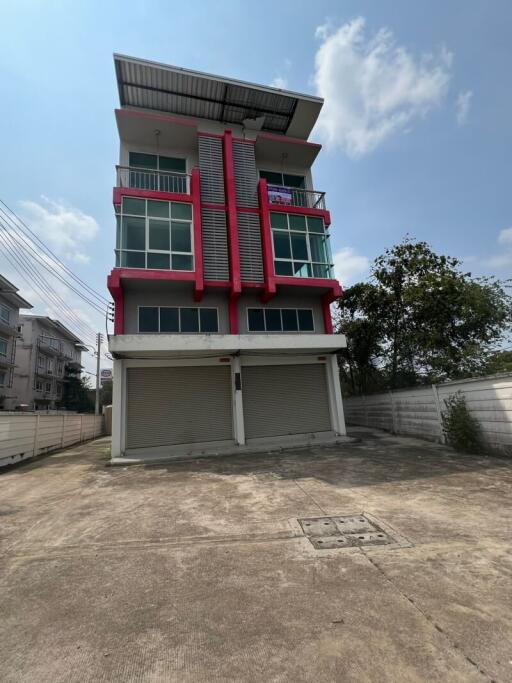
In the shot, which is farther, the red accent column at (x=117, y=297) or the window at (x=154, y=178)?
the window at (x=154, y=178)

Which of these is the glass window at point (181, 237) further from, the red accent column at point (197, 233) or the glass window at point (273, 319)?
the glass window at point (273, 319)

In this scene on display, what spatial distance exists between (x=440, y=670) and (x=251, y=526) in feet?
9.26

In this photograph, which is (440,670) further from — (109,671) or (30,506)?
(30,506)

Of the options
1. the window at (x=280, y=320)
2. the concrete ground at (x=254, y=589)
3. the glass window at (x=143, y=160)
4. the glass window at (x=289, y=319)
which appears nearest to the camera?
the concrete ground at (x=254, y=589)

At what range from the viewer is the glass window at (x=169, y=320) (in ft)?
42.0

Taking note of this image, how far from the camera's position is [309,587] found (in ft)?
9.61

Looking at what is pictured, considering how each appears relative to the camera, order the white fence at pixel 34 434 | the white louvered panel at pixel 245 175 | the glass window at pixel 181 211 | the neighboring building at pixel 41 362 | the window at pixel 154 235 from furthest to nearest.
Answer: the neighboring building at pixel 41 362 → the white louvered panel at pixel 245 175 → the glass window at pixel 181 211 → the window at pixel 154 235 → the white fence at pixel 34 434

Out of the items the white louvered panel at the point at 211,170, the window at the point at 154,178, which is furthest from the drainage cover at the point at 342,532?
the window at the point at 154,178

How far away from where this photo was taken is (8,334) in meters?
32.7

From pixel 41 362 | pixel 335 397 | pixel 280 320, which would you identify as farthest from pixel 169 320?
pixel 41 362

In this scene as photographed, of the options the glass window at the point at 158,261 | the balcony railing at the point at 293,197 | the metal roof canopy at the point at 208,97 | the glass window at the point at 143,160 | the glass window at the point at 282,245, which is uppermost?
the metal roof canopy at the point at 208,97

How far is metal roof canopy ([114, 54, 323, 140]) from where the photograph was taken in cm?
1388

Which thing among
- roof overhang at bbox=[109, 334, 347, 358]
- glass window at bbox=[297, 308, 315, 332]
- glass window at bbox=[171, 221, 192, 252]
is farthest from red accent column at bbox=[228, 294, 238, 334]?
glass window at bbox=[297, 308, 315, 332]

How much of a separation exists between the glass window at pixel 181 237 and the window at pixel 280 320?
11.4 ft
